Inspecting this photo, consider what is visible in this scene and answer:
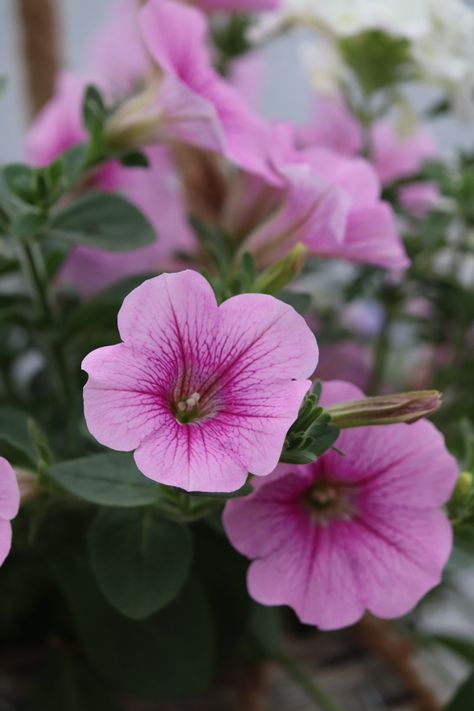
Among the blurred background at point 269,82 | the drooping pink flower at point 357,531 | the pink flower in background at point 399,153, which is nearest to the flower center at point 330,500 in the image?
A: the drooping pink flower at point 357,531

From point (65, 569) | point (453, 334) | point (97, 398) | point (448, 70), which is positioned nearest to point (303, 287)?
point (453, 334)

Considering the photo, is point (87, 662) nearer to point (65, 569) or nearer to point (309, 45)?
point (65, 569)

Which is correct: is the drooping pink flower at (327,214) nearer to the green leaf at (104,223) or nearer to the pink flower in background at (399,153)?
the green leaf at (104,223)

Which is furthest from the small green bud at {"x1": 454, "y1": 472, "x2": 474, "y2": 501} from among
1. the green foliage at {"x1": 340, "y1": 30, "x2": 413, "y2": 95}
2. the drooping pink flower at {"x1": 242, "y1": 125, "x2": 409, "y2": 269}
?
the green foliage at {"x1": 340, "y1": 30, "x2": 413, "y2": 95}

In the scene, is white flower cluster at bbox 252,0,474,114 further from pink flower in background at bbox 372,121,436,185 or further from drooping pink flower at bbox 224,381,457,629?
drooping pink flower at bbox 224,381,457,629

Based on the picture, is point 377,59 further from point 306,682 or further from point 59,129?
point 306,682

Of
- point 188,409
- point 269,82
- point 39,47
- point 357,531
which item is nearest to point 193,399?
point 188,409

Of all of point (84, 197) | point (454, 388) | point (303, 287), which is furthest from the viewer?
point (303, 287)
